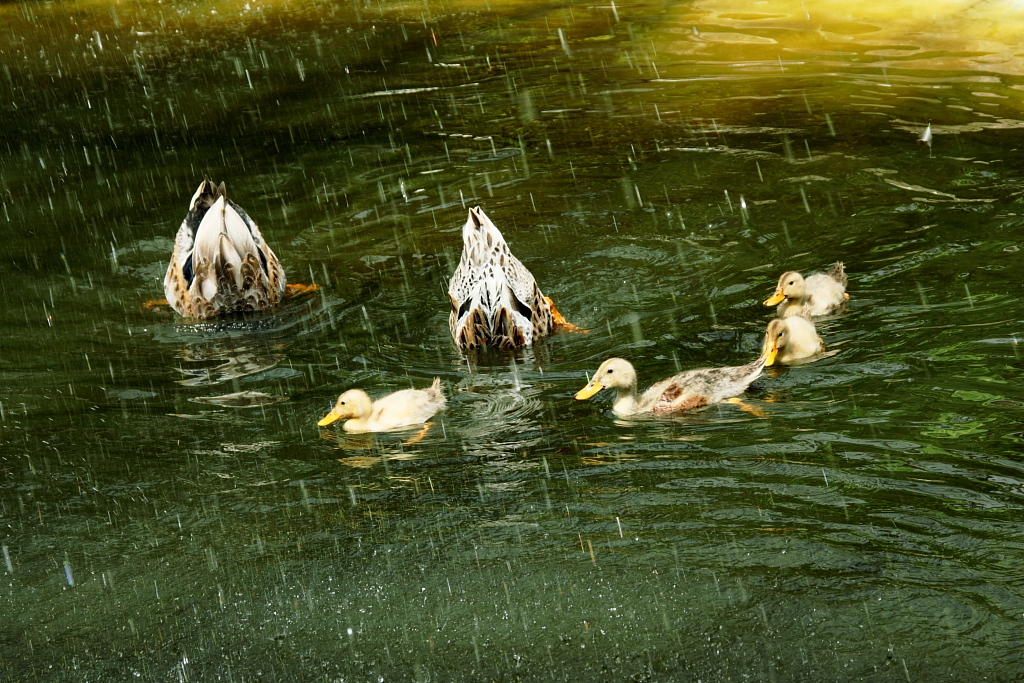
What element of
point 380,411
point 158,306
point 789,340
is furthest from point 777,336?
point 158,306

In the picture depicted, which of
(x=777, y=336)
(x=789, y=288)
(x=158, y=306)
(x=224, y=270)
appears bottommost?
(x=777, y=336)

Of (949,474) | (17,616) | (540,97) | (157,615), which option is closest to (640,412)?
(949,474)

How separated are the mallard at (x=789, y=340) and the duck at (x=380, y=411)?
6.28 feet

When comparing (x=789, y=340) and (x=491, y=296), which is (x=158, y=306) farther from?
(x=789, y=340)

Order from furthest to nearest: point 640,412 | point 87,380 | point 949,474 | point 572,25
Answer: point 572,25 < point 87,380 < point 640,412 < point 949,474

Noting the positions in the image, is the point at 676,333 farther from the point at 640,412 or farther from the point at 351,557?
the point at 351,557

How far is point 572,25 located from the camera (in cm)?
1639

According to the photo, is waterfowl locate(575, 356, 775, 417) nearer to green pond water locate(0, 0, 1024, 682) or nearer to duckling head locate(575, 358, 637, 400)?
duckling head locate(575, 358, 637, 400)

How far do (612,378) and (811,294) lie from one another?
5.45 ft

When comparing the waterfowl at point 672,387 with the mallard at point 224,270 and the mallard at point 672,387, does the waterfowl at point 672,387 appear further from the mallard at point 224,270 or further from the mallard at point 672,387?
the mallard at point 224,270

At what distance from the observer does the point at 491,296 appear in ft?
24.9

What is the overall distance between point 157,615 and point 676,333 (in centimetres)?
378

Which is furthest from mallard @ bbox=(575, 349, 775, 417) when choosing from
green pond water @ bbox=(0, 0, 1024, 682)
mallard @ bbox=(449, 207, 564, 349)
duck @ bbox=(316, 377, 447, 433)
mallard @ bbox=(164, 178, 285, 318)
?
mallard @ bbox=(164, 178, 285, 318)

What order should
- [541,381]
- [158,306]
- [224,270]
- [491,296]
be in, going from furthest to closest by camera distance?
[158,306] < [224,270] < [491,296] < [541,381]
